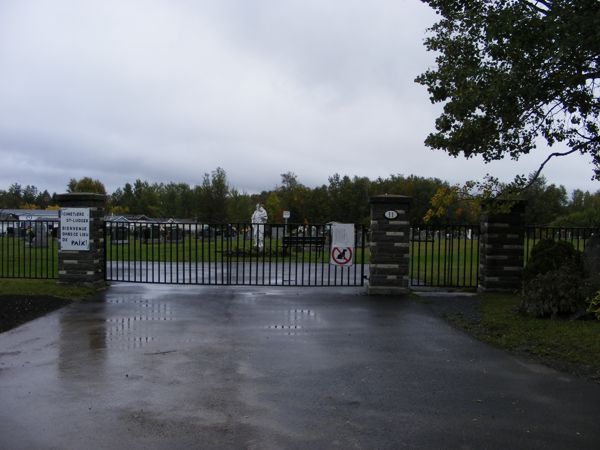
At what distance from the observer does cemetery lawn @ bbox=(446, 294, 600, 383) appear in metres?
6.30

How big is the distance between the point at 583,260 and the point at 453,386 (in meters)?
5.49

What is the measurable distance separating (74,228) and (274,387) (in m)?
8.08

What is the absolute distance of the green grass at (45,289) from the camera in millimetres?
10445

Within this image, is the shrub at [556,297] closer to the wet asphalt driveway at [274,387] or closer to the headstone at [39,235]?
the wet asphalt driveway at [274,387]

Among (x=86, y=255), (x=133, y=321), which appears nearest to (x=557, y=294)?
(x=133, y=321)

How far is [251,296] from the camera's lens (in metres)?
11.0

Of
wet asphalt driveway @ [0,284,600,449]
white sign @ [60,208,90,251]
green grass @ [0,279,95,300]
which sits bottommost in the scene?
wet asphalt driveway @ [0,284,600,449]

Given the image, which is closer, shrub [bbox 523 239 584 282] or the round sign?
shrub [bbox 523 239 584 282]

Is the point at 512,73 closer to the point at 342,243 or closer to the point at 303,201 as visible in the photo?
the point at 342,243

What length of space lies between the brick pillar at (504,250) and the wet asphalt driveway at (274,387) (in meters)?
3.64

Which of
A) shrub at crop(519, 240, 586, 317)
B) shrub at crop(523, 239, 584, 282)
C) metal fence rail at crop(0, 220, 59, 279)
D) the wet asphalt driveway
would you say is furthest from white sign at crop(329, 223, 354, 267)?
metal fence rail at crop(0, 220, 59, 279)

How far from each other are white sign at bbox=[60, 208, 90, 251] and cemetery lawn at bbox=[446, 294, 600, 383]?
7.80 m

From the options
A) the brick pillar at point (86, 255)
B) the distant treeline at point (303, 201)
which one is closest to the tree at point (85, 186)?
the distant treeline at point (303, 201)

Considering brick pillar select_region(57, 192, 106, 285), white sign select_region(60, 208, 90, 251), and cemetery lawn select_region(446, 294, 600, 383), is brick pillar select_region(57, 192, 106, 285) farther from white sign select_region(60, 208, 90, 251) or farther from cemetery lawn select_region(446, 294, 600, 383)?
cemetery lawn select_region(446, 294, 600, 383)
